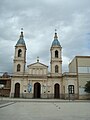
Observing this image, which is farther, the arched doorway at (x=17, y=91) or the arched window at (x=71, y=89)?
the arched doorway at (x=17, y=91)

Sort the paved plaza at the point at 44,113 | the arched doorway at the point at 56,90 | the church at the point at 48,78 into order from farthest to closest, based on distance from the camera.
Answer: the arched doorway at the point at 56,90, the church at the point at 48,78, the paved plaza at the point at 44,113

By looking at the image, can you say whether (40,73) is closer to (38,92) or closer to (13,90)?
(38,92)

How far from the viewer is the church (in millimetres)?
51781

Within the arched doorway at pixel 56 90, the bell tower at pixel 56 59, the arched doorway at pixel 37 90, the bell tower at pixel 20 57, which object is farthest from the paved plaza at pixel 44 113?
the bell tower at pixel 20 57

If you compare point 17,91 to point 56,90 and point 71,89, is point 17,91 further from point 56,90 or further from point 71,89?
point 71,89

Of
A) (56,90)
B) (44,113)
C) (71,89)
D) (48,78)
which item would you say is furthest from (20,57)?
(44,113)

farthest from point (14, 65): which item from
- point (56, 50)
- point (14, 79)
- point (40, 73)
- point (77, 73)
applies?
point (77, 73)

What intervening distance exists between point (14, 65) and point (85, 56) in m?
21.3

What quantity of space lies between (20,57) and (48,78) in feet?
35.7

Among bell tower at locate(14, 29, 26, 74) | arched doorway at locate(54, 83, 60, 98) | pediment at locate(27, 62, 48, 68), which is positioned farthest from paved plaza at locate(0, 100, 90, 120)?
bell tower at locate(14, 29, 26, 74)

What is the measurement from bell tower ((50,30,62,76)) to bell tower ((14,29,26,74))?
8.63 meters

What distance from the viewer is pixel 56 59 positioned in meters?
56.8

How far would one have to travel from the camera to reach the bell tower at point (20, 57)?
55906 mm

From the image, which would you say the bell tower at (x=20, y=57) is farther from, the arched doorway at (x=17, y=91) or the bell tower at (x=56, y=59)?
the bell tower at (x=56, y=59)
